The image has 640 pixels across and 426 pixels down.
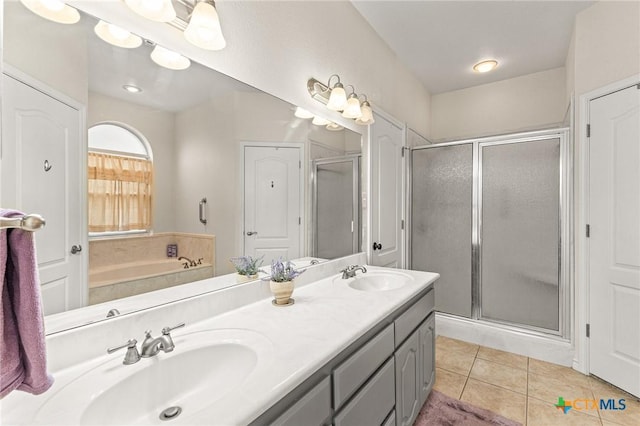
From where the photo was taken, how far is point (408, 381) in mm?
1579

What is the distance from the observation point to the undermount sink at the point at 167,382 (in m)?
0.72

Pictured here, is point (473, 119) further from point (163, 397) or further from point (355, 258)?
point (163, 397)

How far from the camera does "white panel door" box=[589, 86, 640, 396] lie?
6.54 feet

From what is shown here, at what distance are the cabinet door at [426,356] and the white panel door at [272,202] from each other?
0.86 m

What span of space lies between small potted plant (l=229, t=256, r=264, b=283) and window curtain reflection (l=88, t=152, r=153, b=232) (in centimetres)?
43

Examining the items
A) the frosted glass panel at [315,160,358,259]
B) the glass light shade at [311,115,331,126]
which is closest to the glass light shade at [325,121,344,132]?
the glass light shade at [311,115,331,126]

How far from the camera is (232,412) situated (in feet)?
2.15

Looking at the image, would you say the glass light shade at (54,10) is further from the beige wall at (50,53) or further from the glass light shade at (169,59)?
the glass light shade at (169,59)

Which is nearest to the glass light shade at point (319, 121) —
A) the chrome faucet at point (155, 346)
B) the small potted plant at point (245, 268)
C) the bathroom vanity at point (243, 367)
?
the small potted plant at point (245, 268)

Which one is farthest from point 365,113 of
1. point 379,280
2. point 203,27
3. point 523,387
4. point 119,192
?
point 523,387

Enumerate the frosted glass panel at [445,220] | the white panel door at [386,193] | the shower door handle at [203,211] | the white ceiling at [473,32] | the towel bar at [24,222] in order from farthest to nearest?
the frosted glass panel at [445,220], the white panel door at [386,193], the white ceiling at [473,32], the shower door handle at [203,211], the towel bar at [24,222]

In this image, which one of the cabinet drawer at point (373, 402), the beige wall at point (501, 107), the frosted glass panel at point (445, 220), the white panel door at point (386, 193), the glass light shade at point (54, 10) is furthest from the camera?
the beige wall at point (501, 107)

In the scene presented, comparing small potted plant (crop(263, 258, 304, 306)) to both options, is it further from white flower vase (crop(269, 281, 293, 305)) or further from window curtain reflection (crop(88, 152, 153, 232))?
window curtain reflection (crop(88, 152, 153, 232))

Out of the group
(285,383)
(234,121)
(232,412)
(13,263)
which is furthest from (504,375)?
(13,263)
